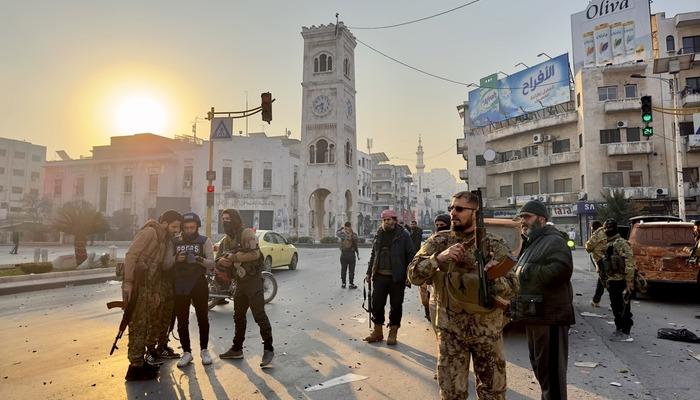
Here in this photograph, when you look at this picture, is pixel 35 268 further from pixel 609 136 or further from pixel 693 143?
pixel 693 143

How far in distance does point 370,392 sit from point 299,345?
6.67ft

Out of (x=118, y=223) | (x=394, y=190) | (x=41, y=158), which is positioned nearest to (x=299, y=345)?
(x=118, y=223)

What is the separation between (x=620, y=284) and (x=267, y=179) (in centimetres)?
3990

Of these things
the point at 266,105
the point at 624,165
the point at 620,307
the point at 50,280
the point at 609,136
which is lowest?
the point at 50,280

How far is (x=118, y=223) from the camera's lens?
148ft

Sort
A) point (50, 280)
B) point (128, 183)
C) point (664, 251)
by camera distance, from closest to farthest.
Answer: point (664, 251)
point (50, 280)
point (128, 183)

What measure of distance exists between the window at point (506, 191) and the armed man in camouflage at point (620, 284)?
1631 inches

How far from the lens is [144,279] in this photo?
4.82 meters

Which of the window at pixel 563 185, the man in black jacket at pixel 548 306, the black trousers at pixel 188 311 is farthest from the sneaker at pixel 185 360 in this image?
the window at pixel 563 185

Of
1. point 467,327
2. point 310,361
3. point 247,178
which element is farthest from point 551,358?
point 247,178

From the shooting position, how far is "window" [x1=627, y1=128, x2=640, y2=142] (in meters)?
36.4

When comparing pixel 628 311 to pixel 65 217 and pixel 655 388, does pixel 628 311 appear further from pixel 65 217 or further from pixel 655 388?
pixel 65 217

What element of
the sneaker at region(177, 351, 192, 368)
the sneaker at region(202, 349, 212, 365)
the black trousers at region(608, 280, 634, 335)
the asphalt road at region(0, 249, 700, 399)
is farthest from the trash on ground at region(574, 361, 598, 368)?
the sneaker at region(177, 351, 192, 368)

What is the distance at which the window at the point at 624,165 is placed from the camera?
36.7 metres
